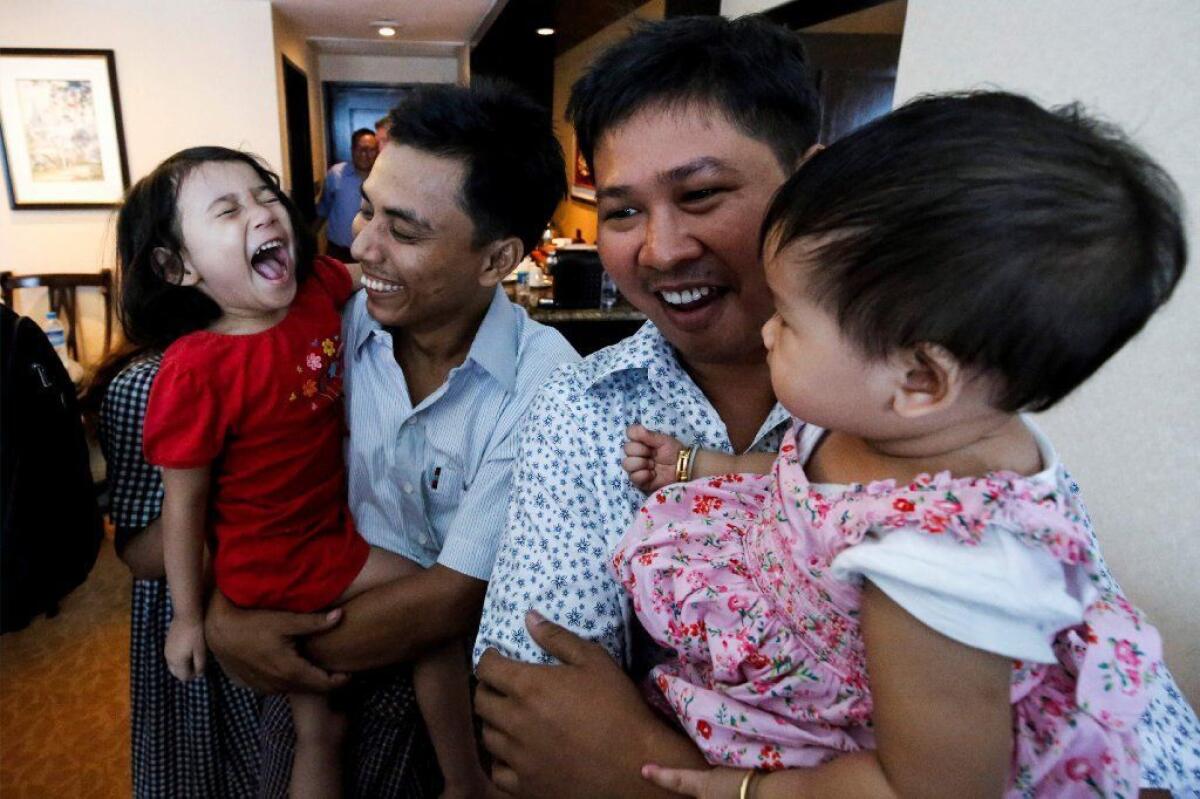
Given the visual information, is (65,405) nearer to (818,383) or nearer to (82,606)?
(818,383)

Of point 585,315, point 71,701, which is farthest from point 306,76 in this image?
point 71,701

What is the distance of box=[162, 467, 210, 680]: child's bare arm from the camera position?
125 cm

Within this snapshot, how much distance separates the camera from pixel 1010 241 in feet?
1.90

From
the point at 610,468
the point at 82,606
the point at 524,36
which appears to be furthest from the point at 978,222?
the point at 524,36

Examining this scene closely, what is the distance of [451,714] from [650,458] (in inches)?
32.8

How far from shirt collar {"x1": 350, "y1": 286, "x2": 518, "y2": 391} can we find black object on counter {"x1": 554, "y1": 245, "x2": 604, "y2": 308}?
2027 millimetres

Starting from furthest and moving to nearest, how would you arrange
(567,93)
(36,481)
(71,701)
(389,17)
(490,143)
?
1. (389,17)
2. (567,93)
3. (71,701)
4. (490,143)
5. (36,481)

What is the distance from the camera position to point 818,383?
0.71 metres

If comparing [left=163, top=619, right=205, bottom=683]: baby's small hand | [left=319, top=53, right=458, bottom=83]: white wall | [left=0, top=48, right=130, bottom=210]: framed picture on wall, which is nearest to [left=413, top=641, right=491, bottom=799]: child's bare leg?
[left=163, top=619, right=205, bottom=683]: baby's small hand

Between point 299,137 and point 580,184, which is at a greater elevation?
point 299,137

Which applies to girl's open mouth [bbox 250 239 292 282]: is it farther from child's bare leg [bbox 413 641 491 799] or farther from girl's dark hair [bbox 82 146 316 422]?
child's bare leg [bbox 413 641 491 799]

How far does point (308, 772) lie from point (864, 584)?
126 centimetres

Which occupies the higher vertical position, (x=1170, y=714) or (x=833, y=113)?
Result: (x=833, y=113)

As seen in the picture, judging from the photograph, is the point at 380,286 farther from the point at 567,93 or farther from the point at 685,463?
the point at 567,93
